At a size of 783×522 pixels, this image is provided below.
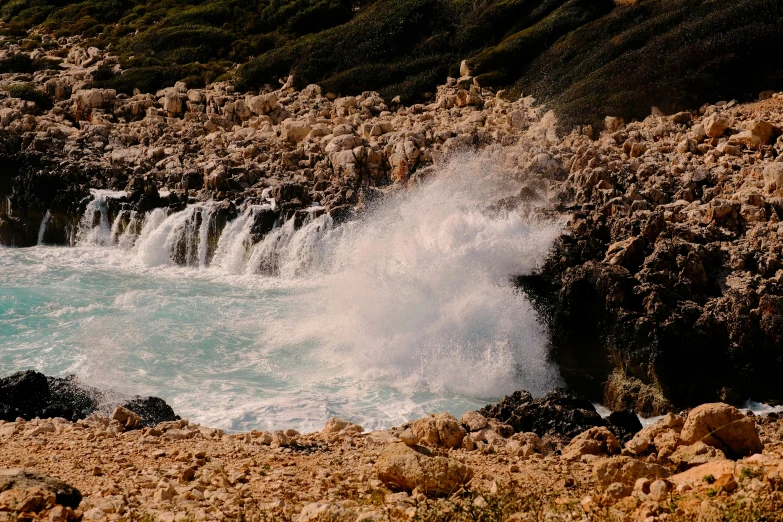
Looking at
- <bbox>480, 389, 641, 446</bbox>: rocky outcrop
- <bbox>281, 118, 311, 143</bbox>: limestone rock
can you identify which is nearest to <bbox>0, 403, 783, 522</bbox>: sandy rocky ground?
<bbox>480, 389, 641, 446</bbox>: rocky outcrop

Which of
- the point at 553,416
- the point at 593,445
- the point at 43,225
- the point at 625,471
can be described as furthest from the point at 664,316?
the point at 43,225

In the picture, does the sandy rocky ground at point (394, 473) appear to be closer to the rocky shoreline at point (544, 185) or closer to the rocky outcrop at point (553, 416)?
the rocky outcrop at point (553, 416)

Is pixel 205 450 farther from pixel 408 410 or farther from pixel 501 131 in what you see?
pixel 501 131

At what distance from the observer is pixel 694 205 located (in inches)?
659

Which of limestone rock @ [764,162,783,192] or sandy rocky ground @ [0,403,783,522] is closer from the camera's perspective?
sandy rocky ground @ [0,403,783,522]

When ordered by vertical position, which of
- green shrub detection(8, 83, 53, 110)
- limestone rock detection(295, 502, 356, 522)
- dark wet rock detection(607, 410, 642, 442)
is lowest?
dark wet rock detection(607, 410, 642, 442)

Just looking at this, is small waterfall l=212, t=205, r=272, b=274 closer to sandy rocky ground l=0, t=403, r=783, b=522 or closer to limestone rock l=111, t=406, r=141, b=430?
limestone rock l=111, t=406, r=141, b=430

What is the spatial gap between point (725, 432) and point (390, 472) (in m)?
3.48

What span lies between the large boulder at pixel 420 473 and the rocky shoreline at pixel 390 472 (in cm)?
1

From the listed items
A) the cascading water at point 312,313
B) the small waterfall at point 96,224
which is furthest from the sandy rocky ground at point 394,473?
the small waterfall at point 96,224

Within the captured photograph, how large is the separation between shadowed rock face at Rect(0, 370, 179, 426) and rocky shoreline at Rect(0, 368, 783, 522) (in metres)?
1.50

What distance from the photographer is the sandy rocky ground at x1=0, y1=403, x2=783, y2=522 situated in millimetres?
5832

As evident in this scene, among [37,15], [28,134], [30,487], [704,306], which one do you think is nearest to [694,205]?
[704,306]

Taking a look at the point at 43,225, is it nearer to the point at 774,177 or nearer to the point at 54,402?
the point at 54,402
